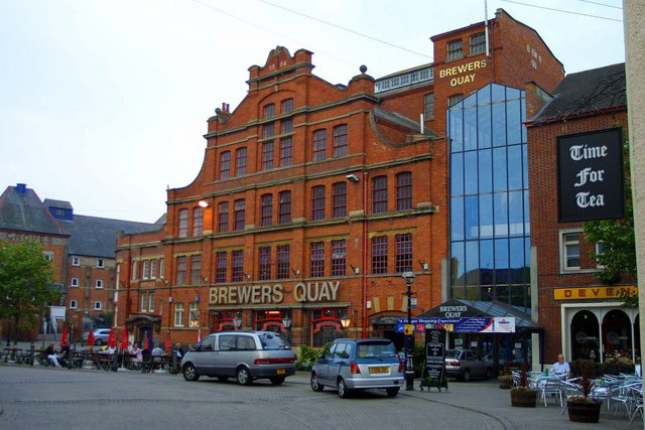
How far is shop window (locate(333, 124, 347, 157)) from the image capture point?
40.3 meters

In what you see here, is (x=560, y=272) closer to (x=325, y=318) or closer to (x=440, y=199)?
(x=440, y=199)

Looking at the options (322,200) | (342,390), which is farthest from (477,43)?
(342,390)

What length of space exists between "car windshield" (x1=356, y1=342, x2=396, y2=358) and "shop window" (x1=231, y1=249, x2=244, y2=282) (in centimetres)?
2463

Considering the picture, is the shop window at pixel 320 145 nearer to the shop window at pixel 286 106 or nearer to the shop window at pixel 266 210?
the shop window at pixel 286 106

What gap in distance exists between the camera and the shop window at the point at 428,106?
4425 cm

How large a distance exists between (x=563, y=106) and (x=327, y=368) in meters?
17.9

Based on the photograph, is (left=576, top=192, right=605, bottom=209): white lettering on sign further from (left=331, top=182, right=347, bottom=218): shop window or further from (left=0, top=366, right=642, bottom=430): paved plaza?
(left=331, top=182, right=347, bottom=218): shop window

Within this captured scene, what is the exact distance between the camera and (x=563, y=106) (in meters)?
32.4

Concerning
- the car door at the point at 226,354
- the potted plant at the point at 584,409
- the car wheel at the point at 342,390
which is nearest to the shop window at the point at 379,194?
the car door at the point at 226,354

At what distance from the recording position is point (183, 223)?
163 ft

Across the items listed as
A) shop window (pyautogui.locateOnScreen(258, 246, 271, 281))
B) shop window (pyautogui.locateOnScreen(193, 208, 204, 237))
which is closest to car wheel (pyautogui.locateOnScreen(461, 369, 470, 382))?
shop window (pyautogui.locateOnScreen(258, 246, 271, 281))

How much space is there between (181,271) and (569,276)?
27570 mm

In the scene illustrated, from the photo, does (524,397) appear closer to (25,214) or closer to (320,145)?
(320,145)

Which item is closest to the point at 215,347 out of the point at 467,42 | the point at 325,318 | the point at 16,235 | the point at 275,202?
the point at 325,318
